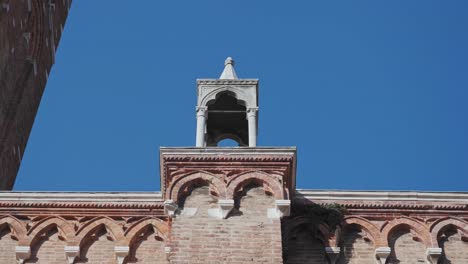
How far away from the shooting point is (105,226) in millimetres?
17016

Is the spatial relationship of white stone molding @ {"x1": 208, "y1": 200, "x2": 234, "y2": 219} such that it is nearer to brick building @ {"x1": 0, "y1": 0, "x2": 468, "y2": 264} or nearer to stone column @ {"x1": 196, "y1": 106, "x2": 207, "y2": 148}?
brick building @ {"x1": 0, "y1": 0, "x2": 468, "y2": 264}

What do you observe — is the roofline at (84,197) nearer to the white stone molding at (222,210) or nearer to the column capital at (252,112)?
the white stone molding at (222,210)

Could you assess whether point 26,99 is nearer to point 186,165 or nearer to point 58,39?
point 58,39

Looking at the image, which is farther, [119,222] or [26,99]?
[26,99]

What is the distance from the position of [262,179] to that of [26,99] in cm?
917

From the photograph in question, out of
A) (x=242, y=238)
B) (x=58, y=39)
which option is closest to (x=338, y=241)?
(x=242, y=238)

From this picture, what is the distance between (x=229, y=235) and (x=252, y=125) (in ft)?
10.7

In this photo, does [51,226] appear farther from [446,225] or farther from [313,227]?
[446,225]

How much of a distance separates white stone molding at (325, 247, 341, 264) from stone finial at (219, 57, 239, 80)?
4.36 metres

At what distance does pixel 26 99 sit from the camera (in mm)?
24047

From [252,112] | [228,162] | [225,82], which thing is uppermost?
[225,82]

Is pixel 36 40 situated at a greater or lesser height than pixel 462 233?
greater

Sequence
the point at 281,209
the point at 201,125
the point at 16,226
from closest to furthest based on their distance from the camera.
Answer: the point at 281,209 < the point at 16,226 < the point at 201,125

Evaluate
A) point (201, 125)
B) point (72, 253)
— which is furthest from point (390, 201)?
point (72, 253)
